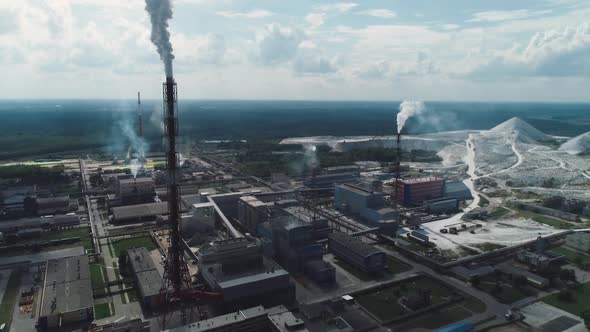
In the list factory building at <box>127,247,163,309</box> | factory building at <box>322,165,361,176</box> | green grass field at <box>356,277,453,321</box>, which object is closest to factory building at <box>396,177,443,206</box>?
factory building at <box>322,165,361,176</box>

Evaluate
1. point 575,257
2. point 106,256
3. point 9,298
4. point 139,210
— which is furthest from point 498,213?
point 9,298

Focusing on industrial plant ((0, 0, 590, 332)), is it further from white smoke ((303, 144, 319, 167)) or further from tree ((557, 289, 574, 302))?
white smoke ((303, 144, 319, 167))

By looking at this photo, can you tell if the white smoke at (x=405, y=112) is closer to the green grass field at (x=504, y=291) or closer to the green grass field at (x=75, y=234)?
the green grass field at (x=504, y=291)

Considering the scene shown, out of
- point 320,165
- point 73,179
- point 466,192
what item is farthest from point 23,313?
point 320,165

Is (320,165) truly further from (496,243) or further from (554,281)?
(554,281)

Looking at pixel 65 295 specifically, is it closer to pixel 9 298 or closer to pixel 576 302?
pixel 9 298

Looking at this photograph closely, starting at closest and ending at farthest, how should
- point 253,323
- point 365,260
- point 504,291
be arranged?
1. point 253,323
2. point 504,291
3. point 365,260
